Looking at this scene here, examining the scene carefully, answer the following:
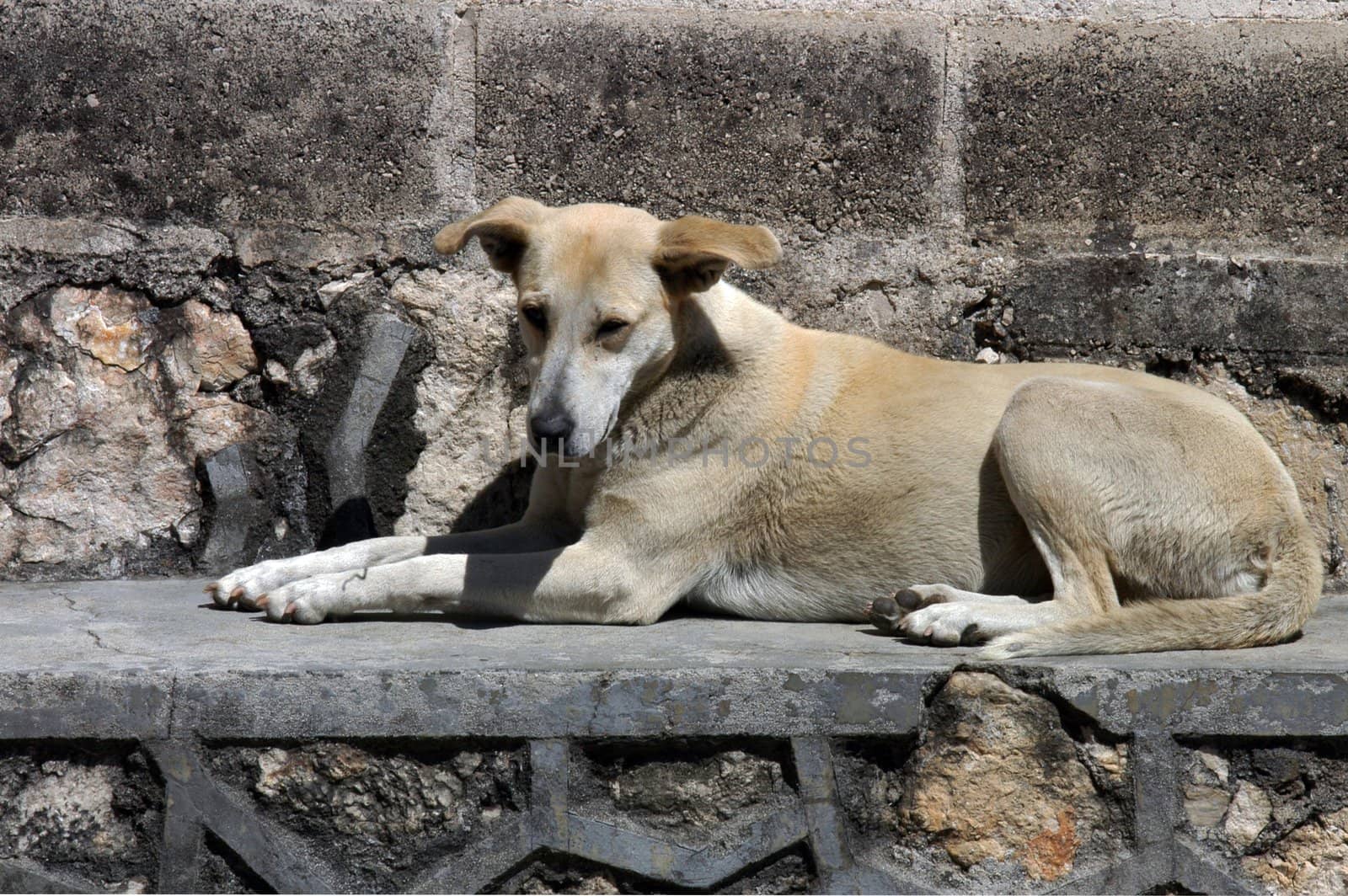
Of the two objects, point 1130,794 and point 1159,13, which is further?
point 1159,13

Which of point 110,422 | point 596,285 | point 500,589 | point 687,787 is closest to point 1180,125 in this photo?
point 596,285

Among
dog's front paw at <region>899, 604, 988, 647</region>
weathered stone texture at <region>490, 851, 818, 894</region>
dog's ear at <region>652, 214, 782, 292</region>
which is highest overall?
dog's ear at <region>652, 214, 782, 292</region>

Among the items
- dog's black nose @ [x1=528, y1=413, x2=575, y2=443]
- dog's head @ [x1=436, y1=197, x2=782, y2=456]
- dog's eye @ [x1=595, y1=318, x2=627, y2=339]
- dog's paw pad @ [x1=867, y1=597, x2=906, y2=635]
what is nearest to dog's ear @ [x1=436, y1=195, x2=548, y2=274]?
dog's head @ [x1=436, y1=197, x2=782, y2=456]

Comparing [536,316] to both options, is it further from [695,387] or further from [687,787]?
[687,787]

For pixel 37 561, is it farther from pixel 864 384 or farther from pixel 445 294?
pixel 864 384

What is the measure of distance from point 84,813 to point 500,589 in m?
1.11

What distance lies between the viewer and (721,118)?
383 cm

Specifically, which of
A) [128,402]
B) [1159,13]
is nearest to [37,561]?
[128,402]

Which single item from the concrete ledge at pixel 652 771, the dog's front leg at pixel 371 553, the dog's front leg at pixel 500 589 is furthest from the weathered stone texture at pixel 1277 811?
the dog's front leg at pixel 371 553

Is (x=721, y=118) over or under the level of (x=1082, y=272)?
over

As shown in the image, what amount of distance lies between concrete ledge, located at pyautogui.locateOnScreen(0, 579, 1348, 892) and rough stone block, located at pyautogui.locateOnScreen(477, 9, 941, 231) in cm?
177

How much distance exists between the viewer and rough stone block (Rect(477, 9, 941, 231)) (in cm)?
381

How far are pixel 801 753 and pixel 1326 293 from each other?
2.47 meters

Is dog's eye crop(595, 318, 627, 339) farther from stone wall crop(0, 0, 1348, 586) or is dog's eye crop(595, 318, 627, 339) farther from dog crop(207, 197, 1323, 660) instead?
stone wall crop(0, 0, 1348, 586)
